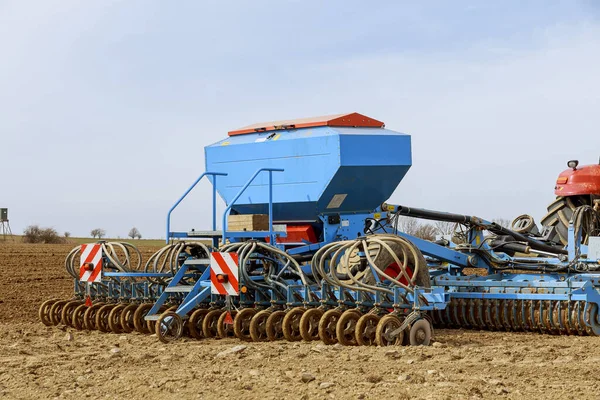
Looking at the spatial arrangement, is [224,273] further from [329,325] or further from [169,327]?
[329,325]

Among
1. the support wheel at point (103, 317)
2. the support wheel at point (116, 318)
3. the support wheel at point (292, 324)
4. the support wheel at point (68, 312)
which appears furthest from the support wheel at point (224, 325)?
the support wheel at point (68, 312)

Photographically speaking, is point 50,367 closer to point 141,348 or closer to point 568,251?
point 141,348

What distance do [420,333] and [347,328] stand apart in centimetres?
67

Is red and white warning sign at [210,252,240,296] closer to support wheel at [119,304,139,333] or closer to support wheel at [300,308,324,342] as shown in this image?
support wheel at [300,308,324,342]

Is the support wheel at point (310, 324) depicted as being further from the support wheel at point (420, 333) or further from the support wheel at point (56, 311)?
the support wheel at point (56, 311)

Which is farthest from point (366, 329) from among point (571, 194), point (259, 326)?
point (571, 194)

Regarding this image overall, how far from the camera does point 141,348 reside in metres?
8.32

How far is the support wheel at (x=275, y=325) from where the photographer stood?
866 centimetres

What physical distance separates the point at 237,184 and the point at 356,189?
5.16ft

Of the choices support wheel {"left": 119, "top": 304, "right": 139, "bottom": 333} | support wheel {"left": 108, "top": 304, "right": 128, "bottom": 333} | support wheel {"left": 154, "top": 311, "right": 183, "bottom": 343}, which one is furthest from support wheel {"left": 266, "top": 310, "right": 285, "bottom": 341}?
support wheel {"left": 108, "top": 304, "right": 128, "bottom": 333}

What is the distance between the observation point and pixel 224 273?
909 centimetres

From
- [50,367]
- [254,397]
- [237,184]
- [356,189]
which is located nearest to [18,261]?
[237,184]

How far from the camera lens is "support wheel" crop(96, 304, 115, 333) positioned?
33.3 ft

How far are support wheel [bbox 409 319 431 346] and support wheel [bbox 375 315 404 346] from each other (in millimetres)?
100
